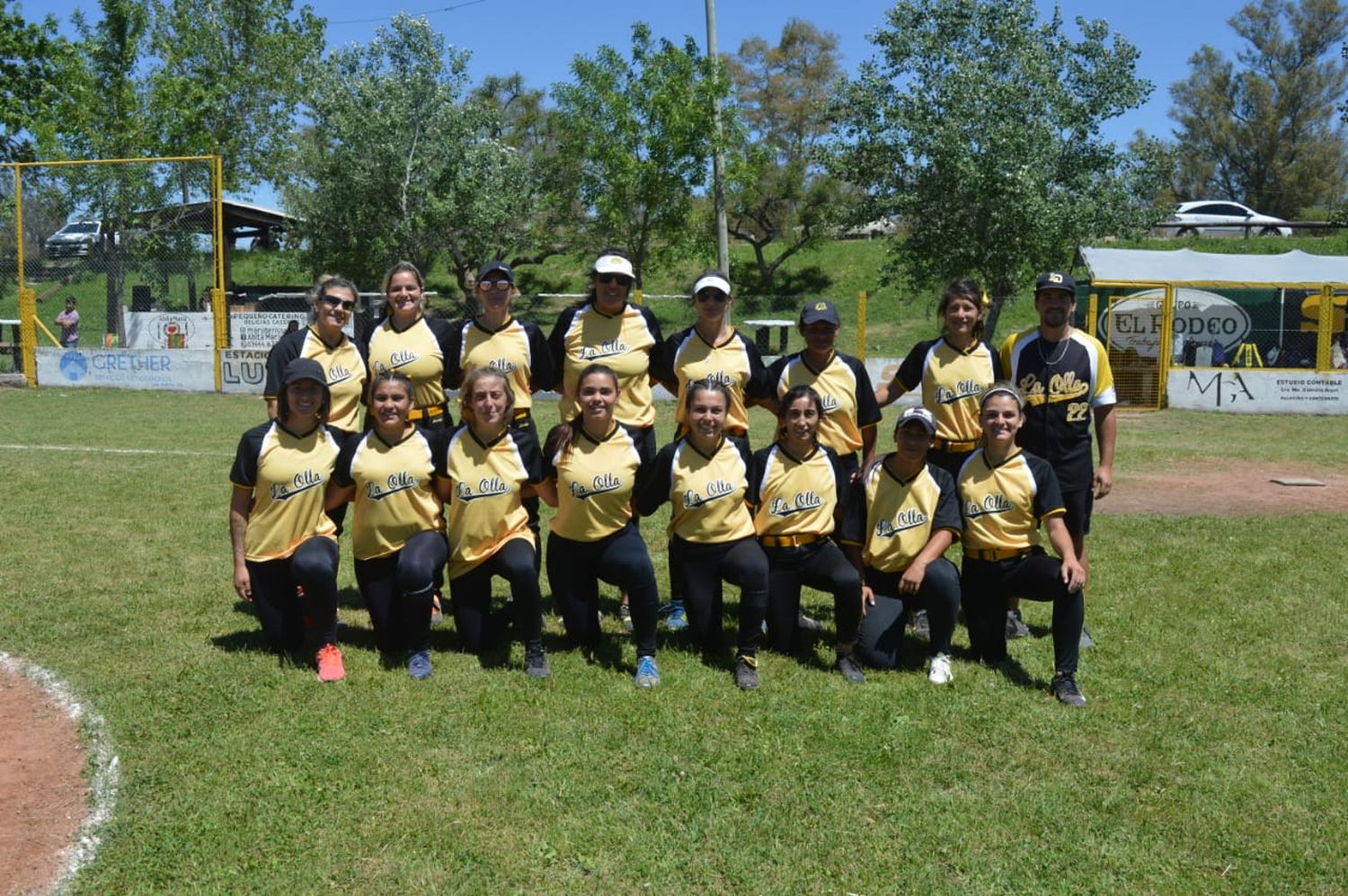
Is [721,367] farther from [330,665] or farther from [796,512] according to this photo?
[330,665]

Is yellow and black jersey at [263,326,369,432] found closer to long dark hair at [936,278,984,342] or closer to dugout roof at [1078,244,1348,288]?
long dark hair at [936,278,984,342]

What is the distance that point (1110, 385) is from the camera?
216 inches

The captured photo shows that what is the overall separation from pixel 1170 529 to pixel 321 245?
2590 cm

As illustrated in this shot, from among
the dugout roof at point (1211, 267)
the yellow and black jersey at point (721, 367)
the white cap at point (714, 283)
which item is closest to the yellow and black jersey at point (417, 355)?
the yellow and black jersey at point (721, 367)

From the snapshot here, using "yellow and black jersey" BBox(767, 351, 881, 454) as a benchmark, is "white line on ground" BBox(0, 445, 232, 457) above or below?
below

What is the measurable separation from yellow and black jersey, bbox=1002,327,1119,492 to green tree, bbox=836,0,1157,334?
19.0 m

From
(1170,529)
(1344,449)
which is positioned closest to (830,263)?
(1344,449)

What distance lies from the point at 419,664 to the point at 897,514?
2263 mm

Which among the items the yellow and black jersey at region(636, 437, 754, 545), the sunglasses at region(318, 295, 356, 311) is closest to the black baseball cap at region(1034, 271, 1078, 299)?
Result: the yellow and black jersey at region(636, 437, 754, 545)

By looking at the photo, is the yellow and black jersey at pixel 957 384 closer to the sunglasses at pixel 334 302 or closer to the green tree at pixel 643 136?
the sunglasses at pixel 334 302

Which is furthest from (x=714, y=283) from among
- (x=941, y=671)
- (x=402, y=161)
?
(x=402, y=161)

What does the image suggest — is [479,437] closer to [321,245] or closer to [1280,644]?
[1280,644]

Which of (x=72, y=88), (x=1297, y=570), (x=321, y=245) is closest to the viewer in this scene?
(x=1297, y=570)

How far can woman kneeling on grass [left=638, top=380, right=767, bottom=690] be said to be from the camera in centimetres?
507
